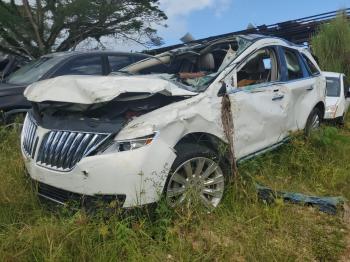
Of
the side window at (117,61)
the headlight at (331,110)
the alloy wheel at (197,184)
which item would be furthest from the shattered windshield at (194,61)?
the headlight at (331,110)

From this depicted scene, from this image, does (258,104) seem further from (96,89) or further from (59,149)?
(59,149)

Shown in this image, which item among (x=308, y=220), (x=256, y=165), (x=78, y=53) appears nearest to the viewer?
(x=308, y=220)

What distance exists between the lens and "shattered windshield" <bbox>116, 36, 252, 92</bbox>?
4770 millimetres

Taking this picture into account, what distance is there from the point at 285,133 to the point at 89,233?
9.43 feet

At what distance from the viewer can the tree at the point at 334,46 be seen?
560 inches

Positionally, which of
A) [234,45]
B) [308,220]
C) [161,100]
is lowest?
[308,220]

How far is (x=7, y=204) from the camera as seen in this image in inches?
161

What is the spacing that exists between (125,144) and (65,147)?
1.71 ft

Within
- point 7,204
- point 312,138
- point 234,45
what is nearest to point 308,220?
point 312,138

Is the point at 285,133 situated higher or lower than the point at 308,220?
higher

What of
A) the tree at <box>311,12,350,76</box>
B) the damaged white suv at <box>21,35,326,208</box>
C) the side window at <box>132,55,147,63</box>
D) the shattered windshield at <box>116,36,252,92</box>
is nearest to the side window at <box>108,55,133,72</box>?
the side window at <box>132,55,147,63</box>

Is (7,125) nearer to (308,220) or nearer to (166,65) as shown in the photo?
(166,65)

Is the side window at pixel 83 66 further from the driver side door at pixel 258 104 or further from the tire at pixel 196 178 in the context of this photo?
the tire at pixel 196 178

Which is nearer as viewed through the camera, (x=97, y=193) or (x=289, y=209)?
(x=97, y=193)
